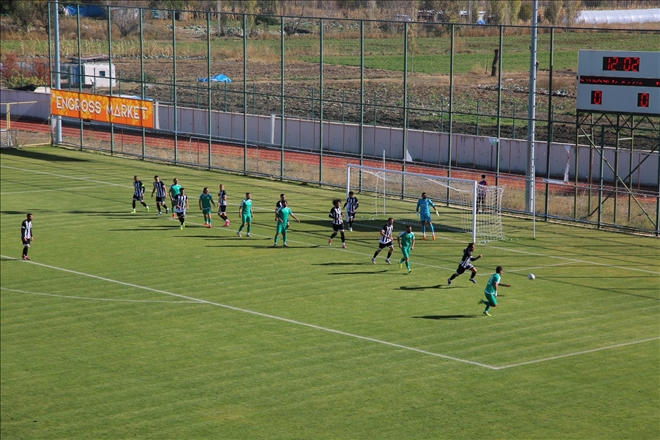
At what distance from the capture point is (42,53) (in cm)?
8569

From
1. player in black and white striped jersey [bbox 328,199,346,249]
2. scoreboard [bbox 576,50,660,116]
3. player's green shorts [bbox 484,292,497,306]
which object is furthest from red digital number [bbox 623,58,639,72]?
player's green shorts [bbox 484,292,497,306]

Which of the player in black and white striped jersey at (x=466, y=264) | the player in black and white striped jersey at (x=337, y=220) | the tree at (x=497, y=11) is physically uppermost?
the tree at (x=497, y=11)

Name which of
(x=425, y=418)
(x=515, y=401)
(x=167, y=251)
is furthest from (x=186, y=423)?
(x=167, y=251)

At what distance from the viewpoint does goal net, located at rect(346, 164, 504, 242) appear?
36.7m

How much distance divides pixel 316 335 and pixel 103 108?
32861 mm

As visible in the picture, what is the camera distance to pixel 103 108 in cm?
5256

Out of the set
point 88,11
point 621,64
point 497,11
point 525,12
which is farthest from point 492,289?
point 88,11

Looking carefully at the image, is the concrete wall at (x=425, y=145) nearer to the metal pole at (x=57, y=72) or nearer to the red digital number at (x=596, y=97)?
the metal pole at (x=57, y=72)

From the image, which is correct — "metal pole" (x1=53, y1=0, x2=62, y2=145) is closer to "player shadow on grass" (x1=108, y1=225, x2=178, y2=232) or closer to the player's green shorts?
"player shadow on grass" (x1=108, y1=225, x2=178, y2=232)

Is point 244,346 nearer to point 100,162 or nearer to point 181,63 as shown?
point 100,162

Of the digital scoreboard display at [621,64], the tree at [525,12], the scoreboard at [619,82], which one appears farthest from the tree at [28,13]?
the digital scoreboard display at [621,64]

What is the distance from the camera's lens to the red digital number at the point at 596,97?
115ft

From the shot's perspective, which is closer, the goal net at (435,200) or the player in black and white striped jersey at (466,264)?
the player in black and white striped jersey at (466,264)

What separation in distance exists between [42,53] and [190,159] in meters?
38.9
